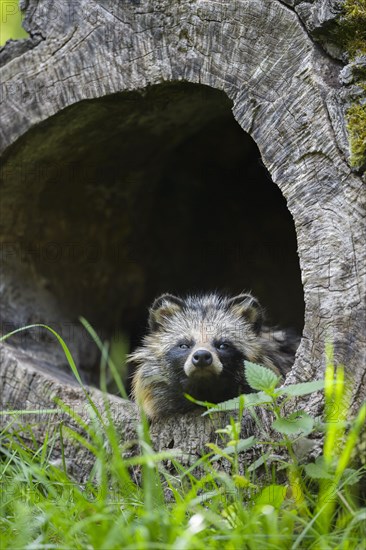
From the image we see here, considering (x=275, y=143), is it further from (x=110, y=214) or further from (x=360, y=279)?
(x=110, y=214)

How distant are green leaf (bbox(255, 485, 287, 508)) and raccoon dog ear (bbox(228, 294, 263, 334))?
2.00 metres

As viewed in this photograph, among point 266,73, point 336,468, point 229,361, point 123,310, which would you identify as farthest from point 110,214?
point 336,468

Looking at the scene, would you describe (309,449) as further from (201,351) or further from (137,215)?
(137,215)

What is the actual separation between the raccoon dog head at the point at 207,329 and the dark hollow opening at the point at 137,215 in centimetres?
120

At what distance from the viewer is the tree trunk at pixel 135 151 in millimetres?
3879

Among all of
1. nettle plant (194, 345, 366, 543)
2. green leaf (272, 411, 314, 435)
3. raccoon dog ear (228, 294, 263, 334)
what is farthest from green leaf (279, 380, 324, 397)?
raccoon dog ear (228, 294, 263, 334)

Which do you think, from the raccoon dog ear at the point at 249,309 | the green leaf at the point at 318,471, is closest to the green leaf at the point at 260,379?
the green leaf at the point at 318,471

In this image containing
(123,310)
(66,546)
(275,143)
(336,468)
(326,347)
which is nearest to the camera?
(66,546)

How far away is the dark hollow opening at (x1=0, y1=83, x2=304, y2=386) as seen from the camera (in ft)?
18.4

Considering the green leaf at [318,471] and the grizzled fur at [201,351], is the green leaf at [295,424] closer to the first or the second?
the green leaf at [318,471]

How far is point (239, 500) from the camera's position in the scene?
3229 millimetres

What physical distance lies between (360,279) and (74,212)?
327cm

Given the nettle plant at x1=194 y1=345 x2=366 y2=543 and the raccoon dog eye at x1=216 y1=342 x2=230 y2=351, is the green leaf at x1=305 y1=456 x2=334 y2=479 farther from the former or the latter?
the raccoon dog eye at x1=216 y1=342 x2=230 y2=351

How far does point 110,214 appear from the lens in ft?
22.1
